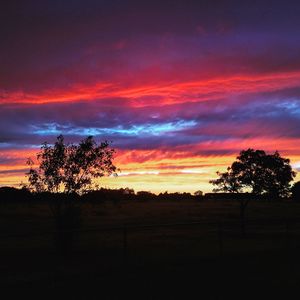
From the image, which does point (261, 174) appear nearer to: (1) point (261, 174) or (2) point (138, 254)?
(1) point (261, 174)

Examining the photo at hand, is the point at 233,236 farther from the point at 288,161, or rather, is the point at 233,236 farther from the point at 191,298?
the point at 191,298

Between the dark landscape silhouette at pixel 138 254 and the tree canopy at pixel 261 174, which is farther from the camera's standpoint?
the tree canopy at pixel 261 174

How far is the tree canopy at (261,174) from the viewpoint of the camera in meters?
31.5

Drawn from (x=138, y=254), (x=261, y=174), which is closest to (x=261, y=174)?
(x=261, y=174)

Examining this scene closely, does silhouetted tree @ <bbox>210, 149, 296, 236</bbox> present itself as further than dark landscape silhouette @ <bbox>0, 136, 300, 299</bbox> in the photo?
Yes

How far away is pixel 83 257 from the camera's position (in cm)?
1980

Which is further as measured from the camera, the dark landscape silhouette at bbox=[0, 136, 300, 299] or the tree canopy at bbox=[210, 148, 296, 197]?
the tree canopy at bbox=[210, 148, 296, 197]

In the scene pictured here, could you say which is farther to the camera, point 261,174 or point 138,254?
point 261,174

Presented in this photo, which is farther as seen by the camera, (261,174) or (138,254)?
(261,174)

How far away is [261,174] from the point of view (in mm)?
31625

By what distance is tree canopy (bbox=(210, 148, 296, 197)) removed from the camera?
1240 inches

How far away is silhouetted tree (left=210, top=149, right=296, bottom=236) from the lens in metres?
31.5

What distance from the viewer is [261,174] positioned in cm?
3162

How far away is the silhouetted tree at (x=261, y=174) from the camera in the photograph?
31.5 meters
